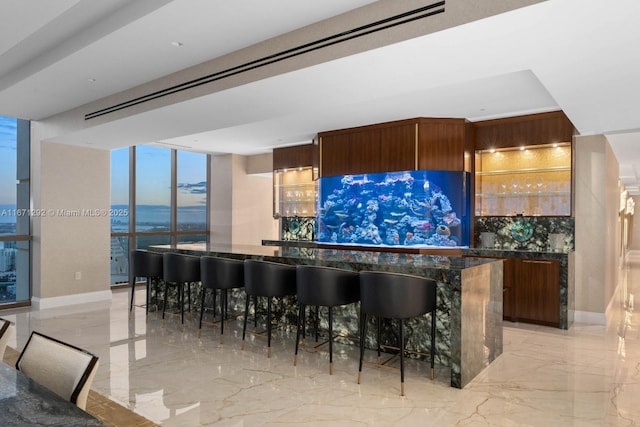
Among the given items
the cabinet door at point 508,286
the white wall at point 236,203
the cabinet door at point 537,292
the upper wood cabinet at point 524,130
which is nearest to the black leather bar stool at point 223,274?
the cabinet door at point 508,286

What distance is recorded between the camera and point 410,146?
6.24 meters

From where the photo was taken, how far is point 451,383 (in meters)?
3.50

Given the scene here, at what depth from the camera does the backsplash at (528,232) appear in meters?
5.87

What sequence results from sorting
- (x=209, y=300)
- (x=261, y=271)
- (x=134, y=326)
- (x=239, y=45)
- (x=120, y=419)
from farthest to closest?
(x=209, y=300), (x=134, y=326), (x=261, y=271), (x=239, y=45), (x=120, y=419)

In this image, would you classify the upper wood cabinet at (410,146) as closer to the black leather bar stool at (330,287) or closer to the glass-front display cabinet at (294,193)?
the glass-front display cabinet at (294,193)

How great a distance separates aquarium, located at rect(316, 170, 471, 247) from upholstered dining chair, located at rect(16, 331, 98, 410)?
5.20 meters

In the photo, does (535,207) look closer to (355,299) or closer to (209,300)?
(355,299)

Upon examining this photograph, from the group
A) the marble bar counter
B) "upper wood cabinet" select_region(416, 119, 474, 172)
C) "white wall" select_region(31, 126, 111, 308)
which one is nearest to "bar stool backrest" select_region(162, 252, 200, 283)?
the marble bar counter

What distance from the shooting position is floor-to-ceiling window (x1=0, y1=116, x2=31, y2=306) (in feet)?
22.2

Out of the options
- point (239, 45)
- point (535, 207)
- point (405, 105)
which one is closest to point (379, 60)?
point (239, 45)

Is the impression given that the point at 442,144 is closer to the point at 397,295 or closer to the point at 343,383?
the point at 397,295

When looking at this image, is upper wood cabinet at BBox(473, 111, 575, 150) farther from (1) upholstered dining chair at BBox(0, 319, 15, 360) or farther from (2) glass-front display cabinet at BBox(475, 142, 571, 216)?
(1) upholstered dining chair at BBox(0, 319, 15, 360)

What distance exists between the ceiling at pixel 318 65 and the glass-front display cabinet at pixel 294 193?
248 centimetres

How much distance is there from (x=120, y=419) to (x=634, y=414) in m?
3.49
